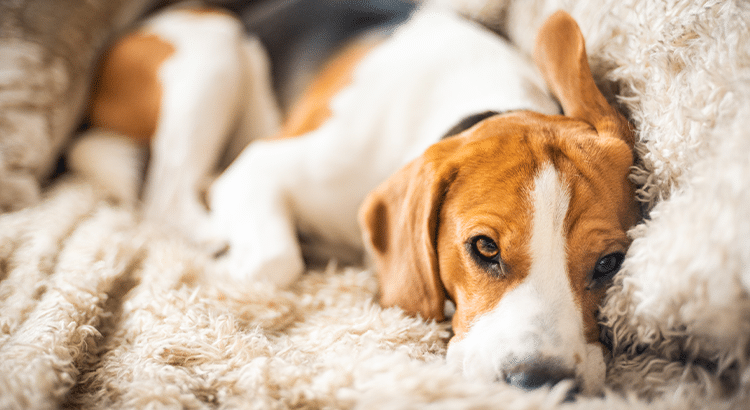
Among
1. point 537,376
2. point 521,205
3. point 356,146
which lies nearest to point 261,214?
point 356,146

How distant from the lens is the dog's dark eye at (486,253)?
1.03 m

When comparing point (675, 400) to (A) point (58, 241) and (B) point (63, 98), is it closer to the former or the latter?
(A) point (58, 241)

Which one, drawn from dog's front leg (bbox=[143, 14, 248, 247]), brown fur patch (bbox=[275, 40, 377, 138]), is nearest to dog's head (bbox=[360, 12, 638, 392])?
brown fur patch (bbox=[275, 40, 377, 138])

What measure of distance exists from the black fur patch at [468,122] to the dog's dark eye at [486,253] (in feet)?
1.31

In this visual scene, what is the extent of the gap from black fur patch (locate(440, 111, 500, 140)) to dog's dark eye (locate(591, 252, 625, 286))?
495 millimetres

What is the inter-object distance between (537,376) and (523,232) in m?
0.29

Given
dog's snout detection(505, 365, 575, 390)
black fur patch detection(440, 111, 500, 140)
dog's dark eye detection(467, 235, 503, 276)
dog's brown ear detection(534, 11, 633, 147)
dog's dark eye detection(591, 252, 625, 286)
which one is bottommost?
dog's snout detection(505, 365, 575, 390)

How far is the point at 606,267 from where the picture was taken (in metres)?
1.02

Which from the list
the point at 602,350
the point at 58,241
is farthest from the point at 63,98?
Result: the point at 602,350

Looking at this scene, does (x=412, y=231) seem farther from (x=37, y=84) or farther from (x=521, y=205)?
(x=37, y=84)

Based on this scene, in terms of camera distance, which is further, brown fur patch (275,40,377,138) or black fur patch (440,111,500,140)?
brown fur patch (275,40,377,138)

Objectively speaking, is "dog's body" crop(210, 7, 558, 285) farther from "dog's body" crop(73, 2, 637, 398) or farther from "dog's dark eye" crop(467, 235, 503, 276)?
"dog's dark eye" crop(467, 235, 503, 276)

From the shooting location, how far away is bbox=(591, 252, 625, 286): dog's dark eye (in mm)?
1013

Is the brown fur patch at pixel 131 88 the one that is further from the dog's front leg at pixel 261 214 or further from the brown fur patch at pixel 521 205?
the brown fur patch at pixel 521 205
